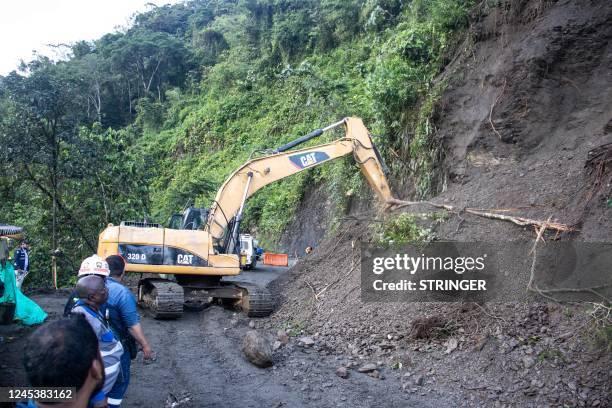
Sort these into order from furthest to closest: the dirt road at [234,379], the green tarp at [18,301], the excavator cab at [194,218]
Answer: the excavator cab at [194,218]
the green tarp at [18,301]
the dirt road at [234,379]

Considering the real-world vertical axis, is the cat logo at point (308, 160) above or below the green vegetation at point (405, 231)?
above

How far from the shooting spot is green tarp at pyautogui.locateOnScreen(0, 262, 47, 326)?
8438 mm

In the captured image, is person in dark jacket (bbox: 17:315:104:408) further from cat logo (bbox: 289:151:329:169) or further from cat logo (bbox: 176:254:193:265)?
cat logo (bbox: 289:151:329:169)

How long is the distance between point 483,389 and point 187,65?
47290 millimetres

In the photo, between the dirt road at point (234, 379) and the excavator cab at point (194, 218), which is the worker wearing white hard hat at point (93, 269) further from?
the excavator cab at point (194, 218)

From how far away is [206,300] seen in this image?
1116 cm

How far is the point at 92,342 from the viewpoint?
2352 millimetres

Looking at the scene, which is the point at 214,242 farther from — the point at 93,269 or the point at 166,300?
the point at 93,269

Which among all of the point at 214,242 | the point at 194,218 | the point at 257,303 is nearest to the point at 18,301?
the point at 214,242

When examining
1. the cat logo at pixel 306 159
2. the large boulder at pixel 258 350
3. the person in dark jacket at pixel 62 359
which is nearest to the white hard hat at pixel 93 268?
the person in dark jacket at pixel 62 359

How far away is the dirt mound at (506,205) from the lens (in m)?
5.86

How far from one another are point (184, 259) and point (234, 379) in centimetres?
384

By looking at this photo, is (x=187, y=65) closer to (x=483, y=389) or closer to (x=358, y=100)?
(x=358, y=100)

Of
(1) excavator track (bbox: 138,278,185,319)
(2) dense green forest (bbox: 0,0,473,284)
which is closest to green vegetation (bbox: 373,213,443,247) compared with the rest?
(2) dense green forest (bbox: 0,0,473,284)
